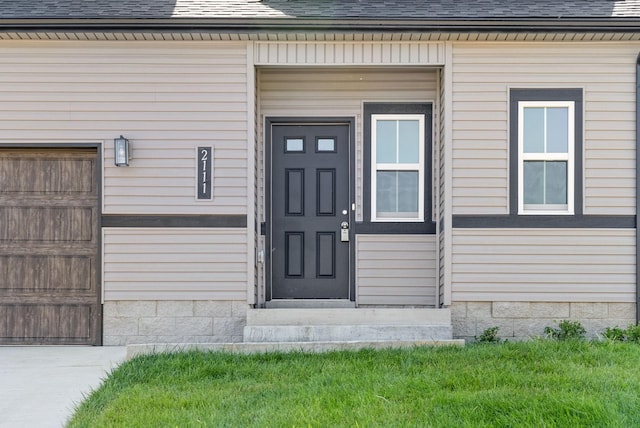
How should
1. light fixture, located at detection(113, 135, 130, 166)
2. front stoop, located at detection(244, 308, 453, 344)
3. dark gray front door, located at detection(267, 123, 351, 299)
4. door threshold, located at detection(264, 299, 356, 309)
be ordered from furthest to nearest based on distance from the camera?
dark gray front door, located at detection(267, 123, 351, 299) < door threshold, located at detection(264, 299, 356, 309) < light fixture, located at detection(113, 135, 130, 166) < front stoop, located at detection(244, 308, 453, 344)

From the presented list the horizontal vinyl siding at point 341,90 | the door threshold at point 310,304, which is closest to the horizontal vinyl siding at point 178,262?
the door threshold at point 310,304

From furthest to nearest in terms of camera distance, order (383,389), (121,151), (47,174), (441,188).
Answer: (441,188) < (47,174) < (121,151) < (383,389)

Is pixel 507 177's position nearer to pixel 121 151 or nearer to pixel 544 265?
pixel 544 265

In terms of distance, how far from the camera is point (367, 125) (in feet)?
23.0

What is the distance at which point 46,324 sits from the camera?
6.52m

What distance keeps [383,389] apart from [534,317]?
2969 millimetres

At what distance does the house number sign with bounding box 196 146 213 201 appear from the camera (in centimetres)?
648

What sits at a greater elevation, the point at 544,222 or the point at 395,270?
Answer: the point at 544,222

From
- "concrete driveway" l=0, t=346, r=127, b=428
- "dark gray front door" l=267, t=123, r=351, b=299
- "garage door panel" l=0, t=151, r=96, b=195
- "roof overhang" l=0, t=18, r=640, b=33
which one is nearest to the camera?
"concrete driveway" l=0, t=346, r=127, b=428

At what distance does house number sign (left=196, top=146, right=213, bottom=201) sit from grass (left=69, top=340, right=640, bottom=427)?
6.14 feet

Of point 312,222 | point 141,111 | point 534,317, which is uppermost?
point 141,111

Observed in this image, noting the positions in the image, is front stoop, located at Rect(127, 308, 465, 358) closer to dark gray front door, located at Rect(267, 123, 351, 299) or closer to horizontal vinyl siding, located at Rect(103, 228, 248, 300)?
horizontal vinyl siding, located at Rect(103, 228, 248, 300)

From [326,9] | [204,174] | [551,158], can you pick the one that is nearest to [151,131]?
[204,174]

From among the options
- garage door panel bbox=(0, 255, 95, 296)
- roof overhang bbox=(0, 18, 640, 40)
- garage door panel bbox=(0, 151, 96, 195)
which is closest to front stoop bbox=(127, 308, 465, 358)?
garage door panel bbox=(0, 255, 95, 296)
